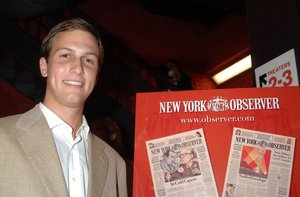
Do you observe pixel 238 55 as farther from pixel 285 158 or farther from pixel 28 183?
pixel 28 183

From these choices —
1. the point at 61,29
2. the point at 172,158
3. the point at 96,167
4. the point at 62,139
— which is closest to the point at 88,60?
the point at 61,29

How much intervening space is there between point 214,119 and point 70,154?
66cm

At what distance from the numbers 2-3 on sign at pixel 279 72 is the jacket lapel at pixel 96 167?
3.41 feet

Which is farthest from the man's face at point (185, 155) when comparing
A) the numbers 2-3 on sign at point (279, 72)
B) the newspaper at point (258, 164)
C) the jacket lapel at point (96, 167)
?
the numbers 2-3 on sign at point (279, 72)

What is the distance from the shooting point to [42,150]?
3.96 feet

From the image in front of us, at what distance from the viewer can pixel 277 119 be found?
1.26 meters

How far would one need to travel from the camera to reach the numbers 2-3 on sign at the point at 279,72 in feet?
5.12

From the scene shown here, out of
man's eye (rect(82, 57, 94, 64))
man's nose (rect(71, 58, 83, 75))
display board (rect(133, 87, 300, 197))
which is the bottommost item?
display board (rect(133, 87, 300, 197))

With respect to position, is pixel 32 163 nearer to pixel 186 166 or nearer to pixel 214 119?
pixel 186 166

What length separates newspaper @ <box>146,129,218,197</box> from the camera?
1226mm

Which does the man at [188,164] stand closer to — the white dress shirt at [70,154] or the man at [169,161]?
the man at [169,161]

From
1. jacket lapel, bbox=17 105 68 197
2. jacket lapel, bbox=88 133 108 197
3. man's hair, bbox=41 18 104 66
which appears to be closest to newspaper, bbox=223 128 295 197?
jacket lapel, bbox=88 133 108 197

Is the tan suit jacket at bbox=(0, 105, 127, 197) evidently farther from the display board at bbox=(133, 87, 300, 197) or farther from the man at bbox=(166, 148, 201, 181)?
the man at bbox=(166, 148, 201, 181)

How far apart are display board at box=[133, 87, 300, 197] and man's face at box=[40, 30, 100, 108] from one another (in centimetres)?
28
